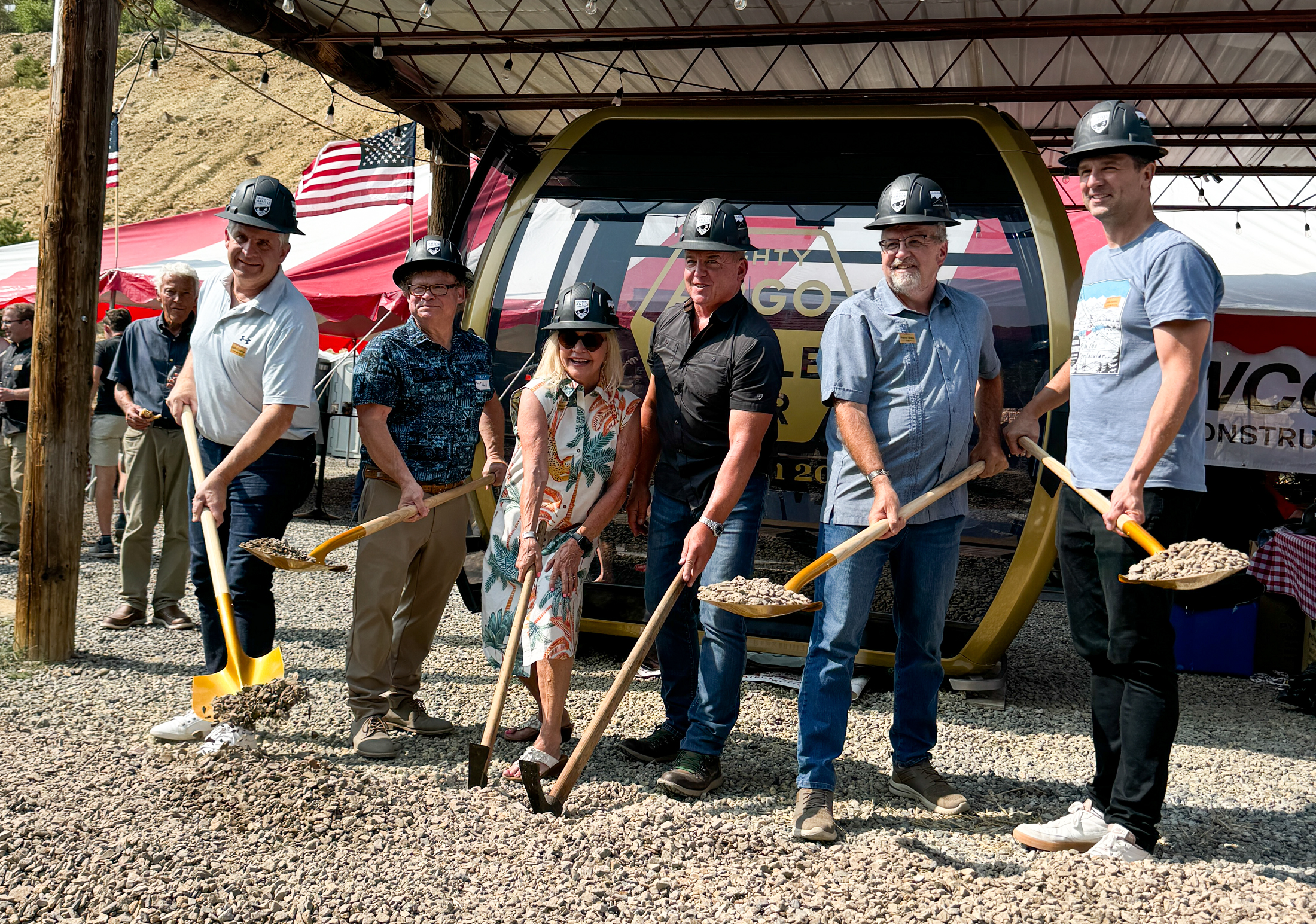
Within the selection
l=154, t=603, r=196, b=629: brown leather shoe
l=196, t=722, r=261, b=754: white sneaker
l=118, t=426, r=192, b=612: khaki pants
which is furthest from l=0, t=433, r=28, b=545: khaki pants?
l=196, t=722, r=261, b=754: white sneaker

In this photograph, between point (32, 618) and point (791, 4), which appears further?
point (791, 4)

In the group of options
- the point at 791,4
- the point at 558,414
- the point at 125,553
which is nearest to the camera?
the point at 558,414

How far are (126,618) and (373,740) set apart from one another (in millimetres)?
2696

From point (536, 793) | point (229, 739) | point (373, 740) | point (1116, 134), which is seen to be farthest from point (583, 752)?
point (1116, 134)

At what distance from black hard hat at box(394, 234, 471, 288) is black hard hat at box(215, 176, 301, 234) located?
0.44m

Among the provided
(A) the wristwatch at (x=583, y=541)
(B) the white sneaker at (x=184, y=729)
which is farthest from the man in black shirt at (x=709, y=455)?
(B) the white sneaker at (x=184, y=729)

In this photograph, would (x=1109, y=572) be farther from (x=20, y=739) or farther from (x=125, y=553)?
(x=125, y=553)

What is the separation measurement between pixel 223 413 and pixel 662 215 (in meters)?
2.36

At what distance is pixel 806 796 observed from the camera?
3500 mm

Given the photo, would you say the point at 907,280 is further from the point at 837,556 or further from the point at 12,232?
the point at 12,232

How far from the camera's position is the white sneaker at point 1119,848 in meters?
3.15

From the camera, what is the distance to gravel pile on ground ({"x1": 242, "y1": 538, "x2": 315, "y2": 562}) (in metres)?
3.66

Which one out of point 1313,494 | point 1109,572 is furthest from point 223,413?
point 1313,494

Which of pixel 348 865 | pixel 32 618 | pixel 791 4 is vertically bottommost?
pixel 348 865
